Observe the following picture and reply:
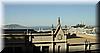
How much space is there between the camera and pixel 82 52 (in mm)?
6766

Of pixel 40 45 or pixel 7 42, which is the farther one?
pixel 40 45

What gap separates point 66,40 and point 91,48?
3.14 ft

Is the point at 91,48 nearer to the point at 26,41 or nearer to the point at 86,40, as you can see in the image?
the point at 86,40

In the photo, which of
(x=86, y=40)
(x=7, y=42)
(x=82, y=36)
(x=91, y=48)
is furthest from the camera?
(x=82, y=36)

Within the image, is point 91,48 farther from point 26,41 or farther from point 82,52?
point 26,41

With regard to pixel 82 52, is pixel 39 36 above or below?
A: above

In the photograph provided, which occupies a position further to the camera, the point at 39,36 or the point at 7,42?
the point at 39,36

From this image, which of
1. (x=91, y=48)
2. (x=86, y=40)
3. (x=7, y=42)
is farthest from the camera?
(x=86, y=40)

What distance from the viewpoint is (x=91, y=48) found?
6879mm

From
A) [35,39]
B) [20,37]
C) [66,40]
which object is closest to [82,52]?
[66,40]

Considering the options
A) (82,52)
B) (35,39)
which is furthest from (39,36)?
(82,52)

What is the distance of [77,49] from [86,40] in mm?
857

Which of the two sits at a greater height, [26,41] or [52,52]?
[26,41]

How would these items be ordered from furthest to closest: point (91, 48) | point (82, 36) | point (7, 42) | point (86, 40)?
point (82, 36) → point (86, 40) → point (91, 48) → point (7, 42)
